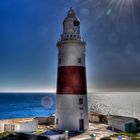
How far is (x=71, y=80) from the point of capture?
27.7 m

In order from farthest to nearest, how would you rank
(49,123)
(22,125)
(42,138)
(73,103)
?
(49,123) → (73,103) → (22,125) → (42,138)

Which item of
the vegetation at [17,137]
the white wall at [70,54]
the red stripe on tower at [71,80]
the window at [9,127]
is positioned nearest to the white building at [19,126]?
the window at [9,127]

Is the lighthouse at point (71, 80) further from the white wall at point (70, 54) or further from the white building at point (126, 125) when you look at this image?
the white building at point (126, 125)

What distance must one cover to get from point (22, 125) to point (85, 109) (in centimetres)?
808

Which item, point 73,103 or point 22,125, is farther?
point 73,103

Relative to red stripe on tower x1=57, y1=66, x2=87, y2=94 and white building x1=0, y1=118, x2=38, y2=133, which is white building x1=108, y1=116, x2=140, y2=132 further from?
white building x1=0, y1=118, x2=38, y2=133

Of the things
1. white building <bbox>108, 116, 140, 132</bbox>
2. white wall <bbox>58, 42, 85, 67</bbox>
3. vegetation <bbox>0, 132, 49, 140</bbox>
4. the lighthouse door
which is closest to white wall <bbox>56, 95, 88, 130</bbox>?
the lighthouse door

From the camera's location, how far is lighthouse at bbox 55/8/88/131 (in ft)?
89.5

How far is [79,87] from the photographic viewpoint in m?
27.8

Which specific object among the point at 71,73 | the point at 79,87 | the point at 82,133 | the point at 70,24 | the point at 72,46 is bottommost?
the point at 82,133

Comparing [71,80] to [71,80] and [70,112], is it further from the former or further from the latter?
[70,112]

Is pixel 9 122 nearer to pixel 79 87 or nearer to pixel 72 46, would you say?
pixel 79 87

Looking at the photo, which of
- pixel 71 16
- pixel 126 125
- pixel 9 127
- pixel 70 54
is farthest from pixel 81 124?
pixel 71 16

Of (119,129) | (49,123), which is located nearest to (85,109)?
(119,129)
